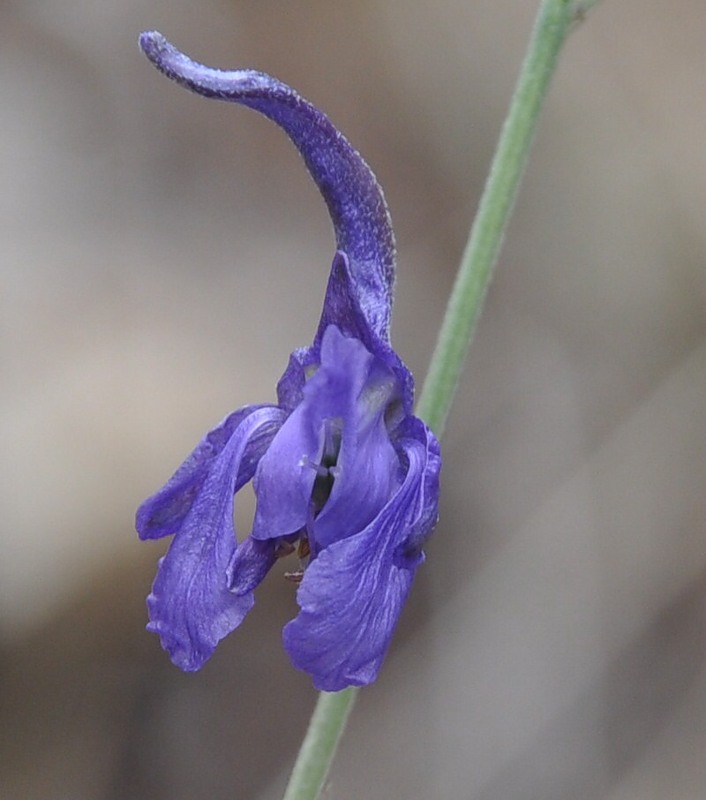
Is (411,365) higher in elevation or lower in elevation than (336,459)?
higher

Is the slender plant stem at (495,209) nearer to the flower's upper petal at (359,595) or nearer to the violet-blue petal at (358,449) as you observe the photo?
the violet-blue petal at (358,449)

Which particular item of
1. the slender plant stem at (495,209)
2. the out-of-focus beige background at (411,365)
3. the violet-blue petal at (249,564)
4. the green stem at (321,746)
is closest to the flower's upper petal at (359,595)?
the violet-blue petal at (249,564)

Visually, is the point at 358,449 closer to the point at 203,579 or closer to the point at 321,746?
the point at 203,579

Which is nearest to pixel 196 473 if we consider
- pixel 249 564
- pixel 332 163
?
pixel 249 564

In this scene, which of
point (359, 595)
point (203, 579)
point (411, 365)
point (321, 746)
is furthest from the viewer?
point (411, 365)

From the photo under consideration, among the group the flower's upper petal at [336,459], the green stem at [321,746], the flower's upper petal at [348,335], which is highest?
the flower's upper petal at [348,335]

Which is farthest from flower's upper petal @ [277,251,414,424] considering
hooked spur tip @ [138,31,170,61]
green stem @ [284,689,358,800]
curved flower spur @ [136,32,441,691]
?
green stem @ [284,689,358,800]
